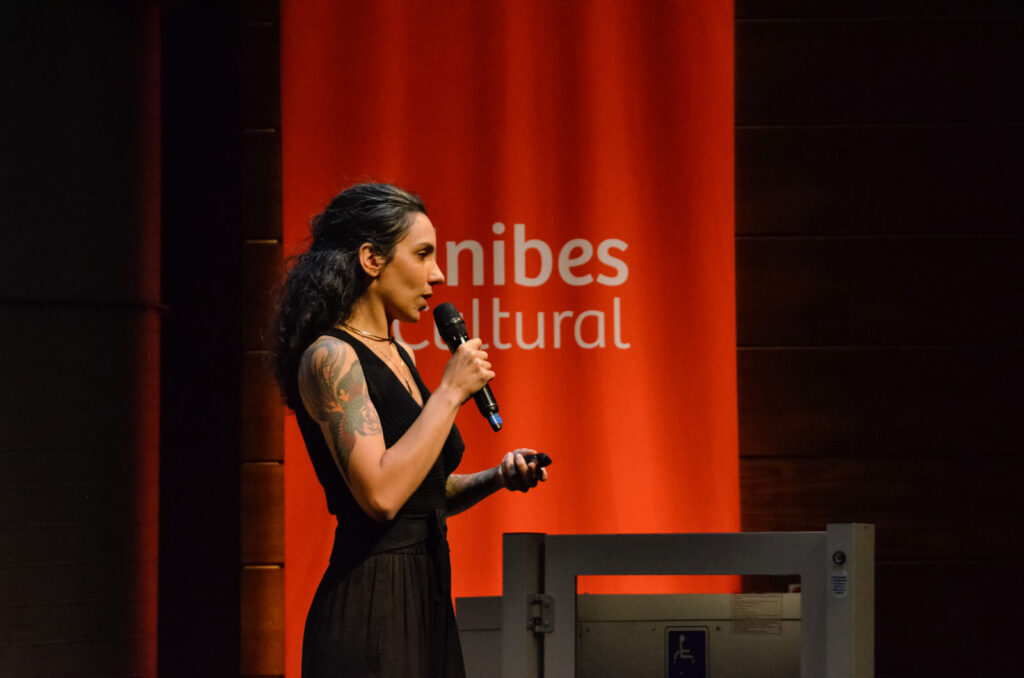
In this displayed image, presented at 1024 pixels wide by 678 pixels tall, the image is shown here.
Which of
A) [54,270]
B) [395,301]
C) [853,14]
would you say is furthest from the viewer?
[853,14]

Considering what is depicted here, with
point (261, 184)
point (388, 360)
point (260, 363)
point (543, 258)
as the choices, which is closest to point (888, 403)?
point (543, 258)

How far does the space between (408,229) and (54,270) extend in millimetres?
1592

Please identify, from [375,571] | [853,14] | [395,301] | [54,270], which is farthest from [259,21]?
[375,571]

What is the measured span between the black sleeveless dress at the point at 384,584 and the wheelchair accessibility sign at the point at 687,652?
1.25 feet

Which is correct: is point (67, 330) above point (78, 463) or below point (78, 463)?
above

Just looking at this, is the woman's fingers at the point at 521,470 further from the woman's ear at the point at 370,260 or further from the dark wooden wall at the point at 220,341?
the dark wooden wall at the point at 220,341

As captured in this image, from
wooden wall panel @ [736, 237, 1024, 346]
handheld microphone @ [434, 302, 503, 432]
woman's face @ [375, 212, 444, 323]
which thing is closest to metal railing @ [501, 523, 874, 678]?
handheld microphone @ [434, 302, 503, 432]

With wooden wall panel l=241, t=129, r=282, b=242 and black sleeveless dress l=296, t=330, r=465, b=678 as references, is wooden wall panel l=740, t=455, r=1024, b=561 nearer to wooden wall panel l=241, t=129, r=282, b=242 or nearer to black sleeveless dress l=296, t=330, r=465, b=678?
wooden wall panel l=241, t=129, r=282, b=242

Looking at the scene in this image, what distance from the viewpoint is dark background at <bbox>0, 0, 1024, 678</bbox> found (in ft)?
10.2

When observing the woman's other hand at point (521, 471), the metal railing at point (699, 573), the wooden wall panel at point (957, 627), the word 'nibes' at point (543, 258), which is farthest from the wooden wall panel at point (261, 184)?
the metal railing at point (699, 573)

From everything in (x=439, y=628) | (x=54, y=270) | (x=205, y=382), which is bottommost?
(x=439, y=628)

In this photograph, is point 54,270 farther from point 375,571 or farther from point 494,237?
point 375,571

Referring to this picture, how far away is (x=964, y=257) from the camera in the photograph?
322 centimetres

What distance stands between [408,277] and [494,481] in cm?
33
